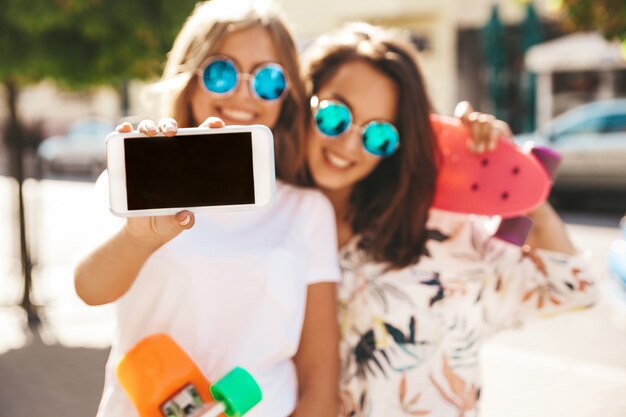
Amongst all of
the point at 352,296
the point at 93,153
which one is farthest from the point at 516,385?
the point at 93,153

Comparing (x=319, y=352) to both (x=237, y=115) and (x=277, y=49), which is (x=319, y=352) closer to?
(x=237, y=115)

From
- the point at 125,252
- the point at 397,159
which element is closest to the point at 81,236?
the point at 397,159

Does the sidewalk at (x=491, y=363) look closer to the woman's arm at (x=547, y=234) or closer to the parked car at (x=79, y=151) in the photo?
the woman's arm at (x=547, y=234)

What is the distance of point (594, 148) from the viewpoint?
43.6 feet

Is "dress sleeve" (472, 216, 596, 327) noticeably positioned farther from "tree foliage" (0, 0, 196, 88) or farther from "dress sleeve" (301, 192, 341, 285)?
"tree foliage" (0, 0, 196, 88)

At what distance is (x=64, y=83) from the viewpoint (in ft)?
19.6

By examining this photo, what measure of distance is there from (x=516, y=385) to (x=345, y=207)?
11.0ft

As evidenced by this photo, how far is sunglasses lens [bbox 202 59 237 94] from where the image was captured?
1981 millimetres

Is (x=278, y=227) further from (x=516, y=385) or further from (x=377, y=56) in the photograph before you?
(x=516, y=385)

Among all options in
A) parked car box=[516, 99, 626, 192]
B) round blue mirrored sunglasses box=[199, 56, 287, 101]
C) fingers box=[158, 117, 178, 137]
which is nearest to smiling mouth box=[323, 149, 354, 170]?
round blue mirrored sunglasses box=[199, 56, 287, 101]

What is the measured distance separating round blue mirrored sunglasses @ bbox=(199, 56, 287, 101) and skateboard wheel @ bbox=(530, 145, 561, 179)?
0.92m

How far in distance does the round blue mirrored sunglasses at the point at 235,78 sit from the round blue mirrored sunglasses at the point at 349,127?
0.65 ft

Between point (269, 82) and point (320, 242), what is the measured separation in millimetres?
445

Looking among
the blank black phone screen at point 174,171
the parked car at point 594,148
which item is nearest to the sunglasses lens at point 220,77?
the blank black phone screen at point 174,171
